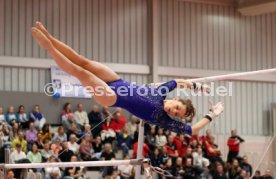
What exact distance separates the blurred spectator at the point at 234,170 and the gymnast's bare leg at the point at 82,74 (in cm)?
1004

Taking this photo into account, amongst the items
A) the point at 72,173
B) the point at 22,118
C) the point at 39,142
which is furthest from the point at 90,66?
the point at 22,118

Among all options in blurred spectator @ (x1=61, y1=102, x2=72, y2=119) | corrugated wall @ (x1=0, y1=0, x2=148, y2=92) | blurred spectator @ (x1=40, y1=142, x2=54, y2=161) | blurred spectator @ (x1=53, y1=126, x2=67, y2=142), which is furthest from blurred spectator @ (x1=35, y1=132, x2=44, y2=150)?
corrugated wall @ (x1=0, y1=0, x2=148, y2=92)

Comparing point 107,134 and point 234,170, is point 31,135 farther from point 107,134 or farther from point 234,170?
point 234,170

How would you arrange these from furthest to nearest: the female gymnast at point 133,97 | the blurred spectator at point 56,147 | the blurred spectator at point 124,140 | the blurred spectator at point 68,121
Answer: the blurred spectator at point 68,121 → the blurred spectator at point 124,140 → the blurred spectator at point 56,147 → the female gymnast at point 133,97

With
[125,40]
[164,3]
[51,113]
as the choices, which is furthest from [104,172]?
[164,3]

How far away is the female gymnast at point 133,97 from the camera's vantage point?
20.8ft

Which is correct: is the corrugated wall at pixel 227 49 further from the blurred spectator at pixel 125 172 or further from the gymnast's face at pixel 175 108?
the gymnast's face at pixel 175 108

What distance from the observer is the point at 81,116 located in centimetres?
1611

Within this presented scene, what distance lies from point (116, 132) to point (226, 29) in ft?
19.5

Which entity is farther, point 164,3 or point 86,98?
point 164,3

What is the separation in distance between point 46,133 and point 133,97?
343 inches

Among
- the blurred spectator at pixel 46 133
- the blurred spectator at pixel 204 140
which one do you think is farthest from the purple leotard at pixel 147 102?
the blurred spectator at pixel 204 140

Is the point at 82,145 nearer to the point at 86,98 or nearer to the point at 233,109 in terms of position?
the point at 86,98

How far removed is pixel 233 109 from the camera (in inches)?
771
